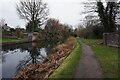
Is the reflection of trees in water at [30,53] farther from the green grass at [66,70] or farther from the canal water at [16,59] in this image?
the green grass at [66,70]

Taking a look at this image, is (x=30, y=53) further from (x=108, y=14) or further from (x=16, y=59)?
(x=108, y=14)

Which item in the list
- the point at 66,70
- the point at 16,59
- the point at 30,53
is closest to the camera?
the point at 66,70

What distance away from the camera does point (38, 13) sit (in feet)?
144

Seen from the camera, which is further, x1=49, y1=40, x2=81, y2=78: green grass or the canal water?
the canal water

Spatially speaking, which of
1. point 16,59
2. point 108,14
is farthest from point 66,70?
point 108,14

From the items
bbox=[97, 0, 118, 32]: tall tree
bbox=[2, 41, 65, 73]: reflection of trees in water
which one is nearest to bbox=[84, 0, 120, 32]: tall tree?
bbox=[97, 0, 118, 32]: tall tree

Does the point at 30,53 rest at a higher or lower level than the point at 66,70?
lower

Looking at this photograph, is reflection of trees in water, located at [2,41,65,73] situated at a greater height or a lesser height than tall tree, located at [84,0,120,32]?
lesser

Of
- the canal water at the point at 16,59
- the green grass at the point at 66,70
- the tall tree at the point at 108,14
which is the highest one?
the tall tree at the point at 108,14

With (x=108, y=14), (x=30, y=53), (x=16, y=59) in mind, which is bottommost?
(x=16, y=59)

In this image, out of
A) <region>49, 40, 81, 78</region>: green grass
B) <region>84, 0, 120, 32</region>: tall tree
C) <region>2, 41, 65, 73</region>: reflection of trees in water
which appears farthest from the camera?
<region>84, 0, 120, 32</region>: tall tree

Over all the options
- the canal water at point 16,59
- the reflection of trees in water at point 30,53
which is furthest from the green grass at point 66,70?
the reflection of trees in water at point 30,53

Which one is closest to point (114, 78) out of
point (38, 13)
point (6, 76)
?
point (6, 76)

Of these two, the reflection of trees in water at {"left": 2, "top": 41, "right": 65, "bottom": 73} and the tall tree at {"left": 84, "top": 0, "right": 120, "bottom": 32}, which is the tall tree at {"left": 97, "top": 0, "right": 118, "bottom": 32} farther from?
the reflection of trees in water at {"left": 2, "top": 41, "right": 65, "bottom": 73}
